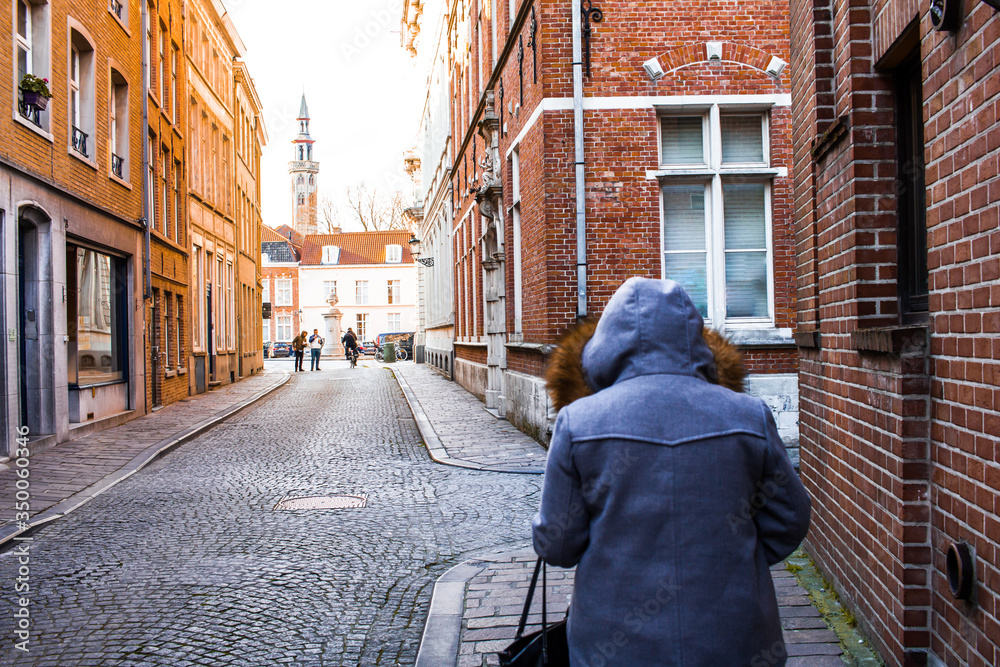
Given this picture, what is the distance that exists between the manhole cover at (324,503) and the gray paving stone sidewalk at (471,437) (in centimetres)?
194

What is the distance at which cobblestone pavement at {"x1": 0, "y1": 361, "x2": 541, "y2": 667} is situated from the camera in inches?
167

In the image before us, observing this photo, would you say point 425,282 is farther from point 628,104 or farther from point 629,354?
point 629,354

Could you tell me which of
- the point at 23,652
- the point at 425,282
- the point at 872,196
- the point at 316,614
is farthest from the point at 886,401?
the point at 425,282

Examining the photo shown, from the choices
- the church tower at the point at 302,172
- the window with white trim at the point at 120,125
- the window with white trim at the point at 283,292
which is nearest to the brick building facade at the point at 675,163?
the window with white trim at the point at 120,125

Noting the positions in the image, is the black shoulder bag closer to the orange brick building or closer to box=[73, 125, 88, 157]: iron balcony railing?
the orange brick building

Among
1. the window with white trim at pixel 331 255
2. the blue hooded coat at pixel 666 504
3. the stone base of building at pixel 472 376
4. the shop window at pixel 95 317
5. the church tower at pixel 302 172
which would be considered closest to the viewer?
the blue hooded coat at pixel 666 504

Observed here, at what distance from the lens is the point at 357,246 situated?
72562 millimetres

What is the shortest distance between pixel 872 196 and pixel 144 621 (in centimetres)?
416

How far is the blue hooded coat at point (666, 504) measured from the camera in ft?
6.72

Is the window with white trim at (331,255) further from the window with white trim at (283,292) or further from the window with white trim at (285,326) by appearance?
the window with white trim at (285,326)

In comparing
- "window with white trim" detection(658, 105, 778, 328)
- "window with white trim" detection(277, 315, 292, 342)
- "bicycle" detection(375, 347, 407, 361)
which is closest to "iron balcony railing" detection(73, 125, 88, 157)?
"window with white trim" detection(658, 105, 778, 328)

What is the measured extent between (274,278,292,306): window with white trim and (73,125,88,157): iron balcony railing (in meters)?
59.3

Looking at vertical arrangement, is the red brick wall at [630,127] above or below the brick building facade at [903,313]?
above

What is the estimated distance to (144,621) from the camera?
4.52 meters
